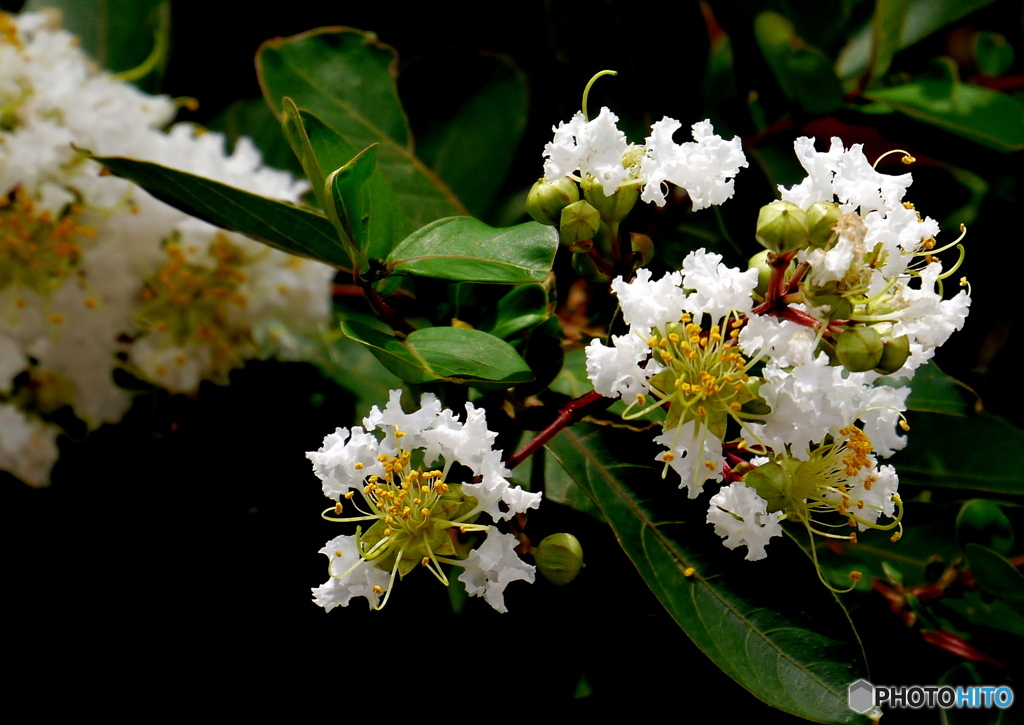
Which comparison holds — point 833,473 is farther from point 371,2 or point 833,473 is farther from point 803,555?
point 371,2

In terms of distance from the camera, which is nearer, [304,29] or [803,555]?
[803,555]

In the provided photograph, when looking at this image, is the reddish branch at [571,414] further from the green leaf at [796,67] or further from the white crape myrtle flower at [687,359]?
the green leaf at [796,67]

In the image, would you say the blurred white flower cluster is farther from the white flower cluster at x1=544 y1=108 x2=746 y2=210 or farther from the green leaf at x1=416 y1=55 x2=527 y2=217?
the green leaf at x1=416 y1=55 x2=527 y2=217

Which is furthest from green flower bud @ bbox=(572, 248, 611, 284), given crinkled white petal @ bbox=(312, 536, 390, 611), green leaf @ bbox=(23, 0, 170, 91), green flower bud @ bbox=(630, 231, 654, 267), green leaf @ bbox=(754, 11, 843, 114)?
green leaf @ bbox=(23, 0, 170, 91)

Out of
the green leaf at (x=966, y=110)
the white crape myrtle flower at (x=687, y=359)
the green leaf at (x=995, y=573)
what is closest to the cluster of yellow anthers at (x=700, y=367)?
the white crape myrtle flower at (x=687, y=359)

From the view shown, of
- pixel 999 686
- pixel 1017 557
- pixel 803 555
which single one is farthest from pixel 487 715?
pixel 1017 557

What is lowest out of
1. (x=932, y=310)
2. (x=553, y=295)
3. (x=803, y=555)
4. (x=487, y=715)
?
(x=487, y=715)

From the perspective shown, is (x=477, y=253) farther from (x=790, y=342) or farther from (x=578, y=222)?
(x=790, y=342)
